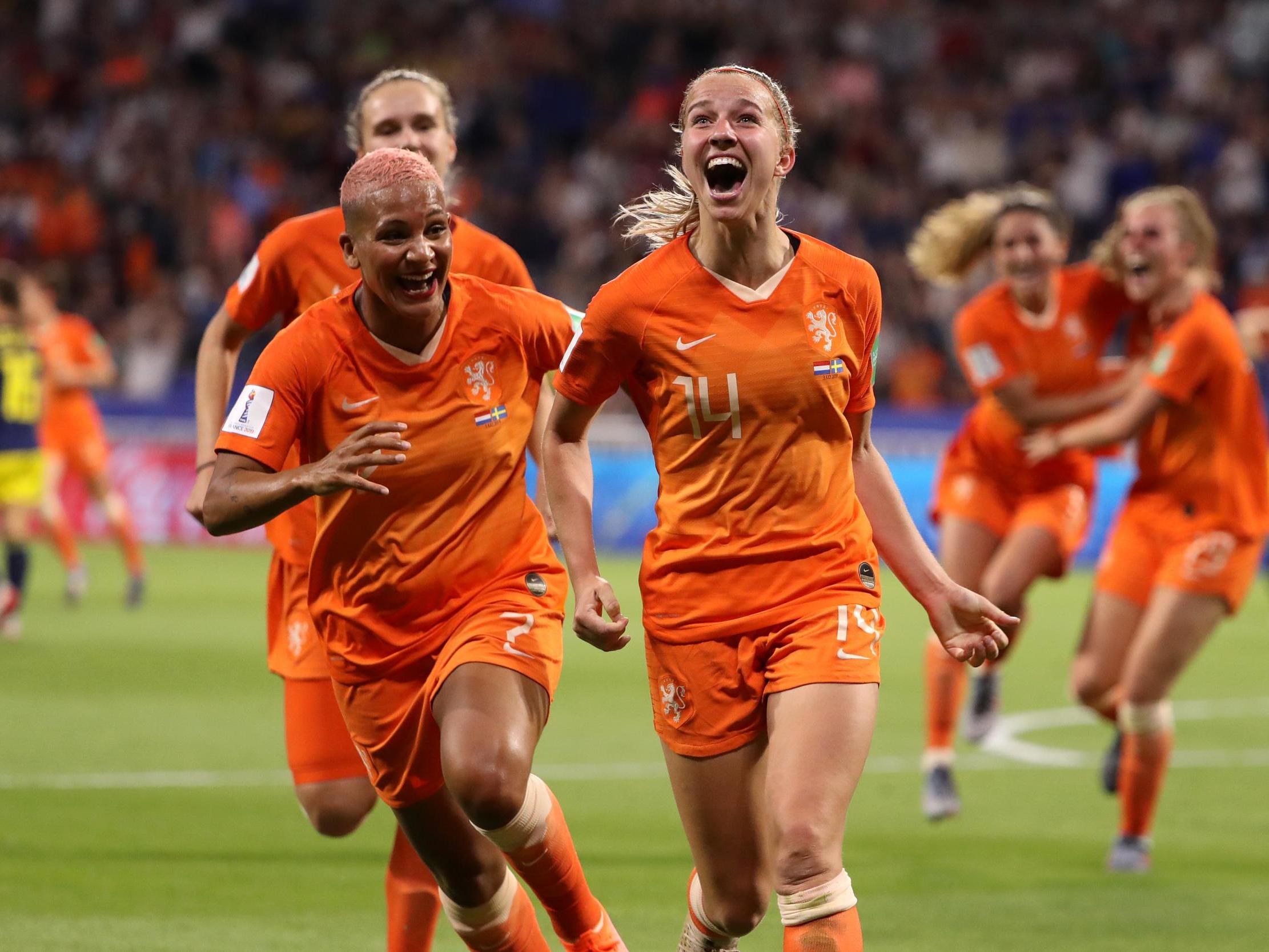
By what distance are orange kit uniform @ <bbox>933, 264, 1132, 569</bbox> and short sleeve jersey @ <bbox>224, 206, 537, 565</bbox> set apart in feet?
10.0

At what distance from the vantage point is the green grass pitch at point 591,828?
6551 millimetres

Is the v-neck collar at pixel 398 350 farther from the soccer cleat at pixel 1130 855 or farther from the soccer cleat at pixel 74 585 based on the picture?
the soccer cleat at pixel 74 585

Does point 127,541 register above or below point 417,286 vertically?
below

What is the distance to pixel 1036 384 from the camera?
344 inches

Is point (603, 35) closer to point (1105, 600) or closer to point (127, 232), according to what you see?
point (127, 232)

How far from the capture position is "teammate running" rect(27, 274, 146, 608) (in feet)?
51.6

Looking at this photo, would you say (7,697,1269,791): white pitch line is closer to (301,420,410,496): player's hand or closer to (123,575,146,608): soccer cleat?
(301,420,410,496): player's hand

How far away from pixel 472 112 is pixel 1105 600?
57.6ft

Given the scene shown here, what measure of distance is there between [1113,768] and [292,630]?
4296 mm

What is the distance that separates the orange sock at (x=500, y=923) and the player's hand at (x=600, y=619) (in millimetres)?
795

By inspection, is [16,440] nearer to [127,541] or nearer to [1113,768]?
[127,541]

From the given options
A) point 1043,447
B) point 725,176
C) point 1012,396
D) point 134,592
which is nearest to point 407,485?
point 725,176

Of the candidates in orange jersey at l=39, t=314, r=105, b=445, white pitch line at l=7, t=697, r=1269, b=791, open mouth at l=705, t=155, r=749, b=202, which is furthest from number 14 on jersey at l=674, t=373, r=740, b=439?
orange jersey at l=39, t=314, r=105, b=445

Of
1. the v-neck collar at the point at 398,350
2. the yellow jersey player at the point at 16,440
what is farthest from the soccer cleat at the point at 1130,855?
the yellow jersey player at the point at 16,440
